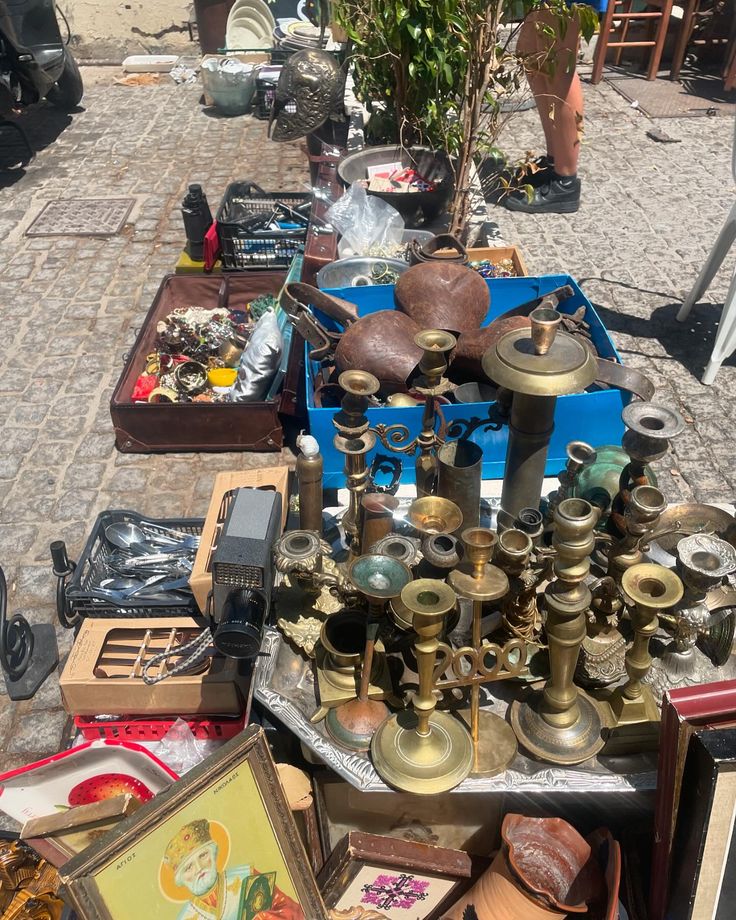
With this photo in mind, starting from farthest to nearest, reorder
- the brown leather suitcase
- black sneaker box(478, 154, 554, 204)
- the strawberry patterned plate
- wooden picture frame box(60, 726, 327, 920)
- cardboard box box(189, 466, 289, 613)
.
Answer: black sneaker box(478, 154, 554, 204), the brown leather suitcase, cardboard box box(189, 466, 289, 613), the strawberry patterned plate, wooden picture frame box(60, 726, 327, 920)

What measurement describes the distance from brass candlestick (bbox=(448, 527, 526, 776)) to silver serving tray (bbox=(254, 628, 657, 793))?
0.13 ft

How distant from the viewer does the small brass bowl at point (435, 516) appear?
77.5 inches

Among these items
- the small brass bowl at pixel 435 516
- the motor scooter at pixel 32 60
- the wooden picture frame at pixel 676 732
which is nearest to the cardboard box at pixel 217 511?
the small brass bowl at pixel 435 516

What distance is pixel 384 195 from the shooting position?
17.4 feet

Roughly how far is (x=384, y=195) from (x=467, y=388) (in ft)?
7.69

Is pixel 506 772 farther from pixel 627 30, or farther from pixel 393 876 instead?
pixel 627 30

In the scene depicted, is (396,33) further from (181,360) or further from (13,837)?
(13,837)

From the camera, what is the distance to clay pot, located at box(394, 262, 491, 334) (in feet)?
12.2

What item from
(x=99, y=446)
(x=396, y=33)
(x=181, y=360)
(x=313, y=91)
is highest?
(x=396, y=33)

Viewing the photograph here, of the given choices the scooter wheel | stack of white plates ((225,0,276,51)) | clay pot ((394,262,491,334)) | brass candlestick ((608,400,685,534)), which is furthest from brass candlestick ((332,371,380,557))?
stack of white plates ((225,0,276,51))

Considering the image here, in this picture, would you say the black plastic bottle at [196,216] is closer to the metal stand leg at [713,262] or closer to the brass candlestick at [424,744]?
the metal stand leg at [713,262]

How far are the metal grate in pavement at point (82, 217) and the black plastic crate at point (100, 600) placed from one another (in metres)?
4.31

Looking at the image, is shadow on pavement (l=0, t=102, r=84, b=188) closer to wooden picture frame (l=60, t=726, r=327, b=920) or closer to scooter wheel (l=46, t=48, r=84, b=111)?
scooter wheel (l=46, t=48, r=84, b=111)

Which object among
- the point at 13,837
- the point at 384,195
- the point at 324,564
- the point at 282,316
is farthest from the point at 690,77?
the point at 13,837
